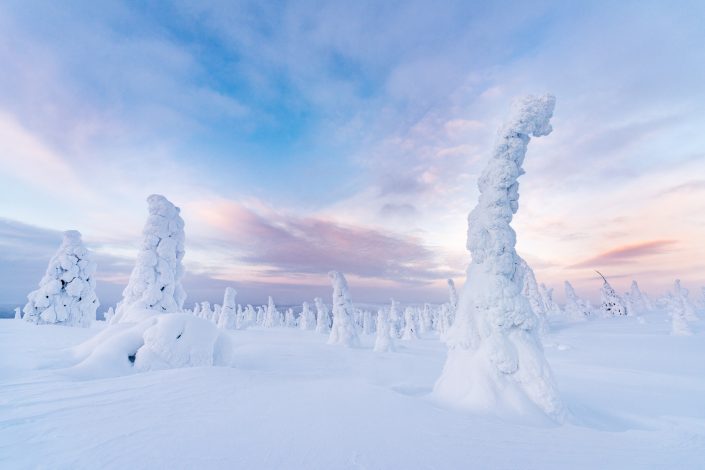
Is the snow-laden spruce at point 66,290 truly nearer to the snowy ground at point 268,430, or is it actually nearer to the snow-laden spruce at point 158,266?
the snow-laden spruce at point 158,266

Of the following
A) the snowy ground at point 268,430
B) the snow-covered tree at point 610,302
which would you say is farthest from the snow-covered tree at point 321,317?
the snow-covered tree at point 610,302

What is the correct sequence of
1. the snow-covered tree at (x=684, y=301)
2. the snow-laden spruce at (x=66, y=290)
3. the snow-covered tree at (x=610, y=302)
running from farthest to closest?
the snow-covered tree at (x=610, y=302), the snow-covered tree at (x=684, y=301), the snow-laden spruce at (x=66, y=290)

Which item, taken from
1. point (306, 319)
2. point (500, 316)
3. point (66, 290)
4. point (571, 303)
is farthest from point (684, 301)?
point (66, 290)

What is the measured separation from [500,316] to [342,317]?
2416cm

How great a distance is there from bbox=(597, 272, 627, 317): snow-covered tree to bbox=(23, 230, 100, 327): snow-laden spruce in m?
89.7

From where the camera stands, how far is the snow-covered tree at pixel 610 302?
232ft

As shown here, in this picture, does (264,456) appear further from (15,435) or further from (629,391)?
(629,391)

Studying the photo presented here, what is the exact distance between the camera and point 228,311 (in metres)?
53.9

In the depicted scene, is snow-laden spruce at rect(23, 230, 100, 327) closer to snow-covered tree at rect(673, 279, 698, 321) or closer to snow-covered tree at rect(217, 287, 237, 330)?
snow-covered tree at rect(217, 287, 237, 330)

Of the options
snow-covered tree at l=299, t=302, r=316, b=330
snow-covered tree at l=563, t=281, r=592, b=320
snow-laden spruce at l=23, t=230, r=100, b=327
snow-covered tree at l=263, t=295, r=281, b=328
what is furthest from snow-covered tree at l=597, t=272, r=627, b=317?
snow-laden spruce at l=23, t=230, r=100, b=327

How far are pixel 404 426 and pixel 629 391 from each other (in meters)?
15.2

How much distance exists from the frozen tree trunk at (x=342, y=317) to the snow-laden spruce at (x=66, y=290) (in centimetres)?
2092

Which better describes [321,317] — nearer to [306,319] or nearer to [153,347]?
[306,319]

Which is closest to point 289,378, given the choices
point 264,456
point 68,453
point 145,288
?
point 264,456
